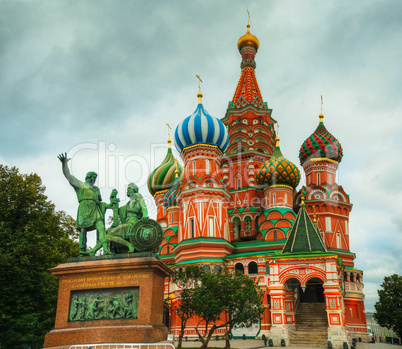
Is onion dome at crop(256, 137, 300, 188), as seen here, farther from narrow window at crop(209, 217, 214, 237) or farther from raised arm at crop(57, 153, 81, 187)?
raised arm at crop(57, 153, 81, 187)

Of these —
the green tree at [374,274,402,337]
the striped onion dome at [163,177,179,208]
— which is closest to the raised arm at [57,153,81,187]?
the striped onion dome at [163,177,179,208]

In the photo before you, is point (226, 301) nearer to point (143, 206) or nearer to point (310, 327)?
point (143, 206)

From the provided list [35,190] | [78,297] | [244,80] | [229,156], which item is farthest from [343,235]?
[78,297]

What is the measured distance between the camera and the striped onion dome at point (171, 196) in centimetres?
3950

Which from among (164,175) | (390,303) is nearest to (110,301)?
(390,303)

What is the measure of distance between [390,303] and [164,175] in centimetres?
2332

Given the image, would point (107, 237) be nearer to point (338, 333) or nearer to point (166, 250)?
point (338, 333)

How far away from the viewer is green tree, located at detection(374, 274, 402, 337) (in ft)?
105

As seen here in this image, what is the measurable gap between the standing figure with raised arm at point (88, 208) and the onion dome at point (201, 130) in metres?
18.6

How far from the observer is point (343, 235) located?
34281 mm

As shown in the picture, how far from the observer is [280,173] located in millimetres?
33625

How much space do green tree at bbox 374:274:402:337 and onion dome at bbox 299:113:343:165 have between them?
34.8 ft

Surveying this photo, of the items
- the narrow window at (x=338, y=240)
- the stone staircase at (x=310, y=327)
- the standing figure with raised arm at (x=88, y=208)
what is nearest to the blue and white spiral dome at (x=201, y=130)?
the narrow window at (x=338, y=240)

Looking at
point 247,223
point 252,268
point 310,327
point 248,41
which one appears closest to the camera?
point 310,327
